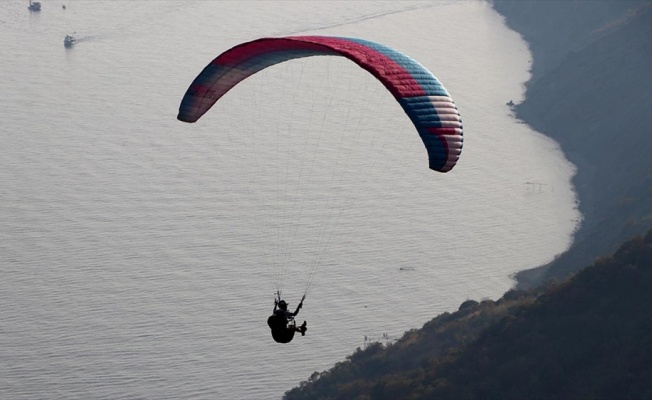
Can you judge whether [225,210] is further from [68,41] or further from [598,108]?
[68,41]

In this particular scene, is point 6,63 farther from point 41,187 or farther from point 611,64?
point 611,64

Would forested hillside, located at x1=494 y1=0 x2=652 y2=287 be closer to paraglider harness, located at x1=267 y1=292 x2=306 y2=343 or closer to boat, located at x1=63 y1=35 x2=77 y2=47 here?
paraglider harness, located at x1=267 y1=292 x2=306 y2=343

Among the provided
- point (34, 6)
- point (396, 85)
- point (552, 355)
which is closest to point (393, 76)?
point (396, 85)

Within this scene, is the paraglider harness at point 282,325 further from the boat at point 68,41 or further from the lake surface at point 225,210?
the boat at point 68,41

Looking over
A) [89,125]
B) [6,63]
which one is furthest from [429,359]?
[6,63]

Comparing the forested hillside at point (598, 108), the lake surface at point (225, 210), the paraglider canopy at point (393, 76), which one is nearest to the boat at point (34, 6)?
the lake surface at point (225, 210)
